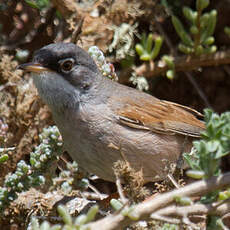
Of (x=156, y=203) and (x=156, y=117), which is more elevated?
(x=156, y=203)

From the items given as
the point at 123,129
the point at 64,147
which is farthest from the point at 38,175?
the point at 123,129

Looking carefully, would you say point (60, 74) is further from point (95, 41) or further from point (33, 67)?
point (95, 41)

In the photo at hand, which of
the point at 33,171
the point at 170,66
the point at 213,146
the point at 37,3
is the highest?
the point at 37,3

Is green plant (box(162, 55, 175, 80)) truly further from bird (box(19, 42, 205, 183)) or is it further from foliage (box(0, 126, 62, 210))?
foliage (box(0, 126, 62, 210))

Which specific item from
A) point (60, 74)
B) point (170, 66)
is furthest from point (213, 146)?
point (170, 66)

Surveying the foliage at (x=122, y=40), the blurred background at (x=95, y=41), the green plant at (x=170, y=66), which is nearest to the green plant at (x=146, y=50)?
the blurred background at (x=95, y=41)

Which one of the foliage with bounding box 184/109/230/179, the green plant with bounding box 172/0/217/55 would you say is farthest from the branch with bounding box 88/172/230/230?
the green plant with bounding box 172/0/217/55
